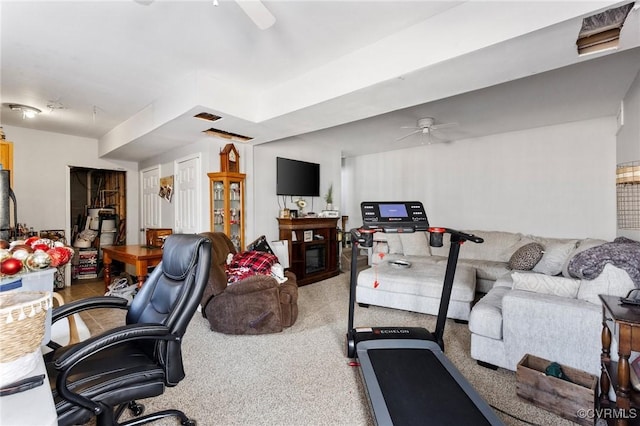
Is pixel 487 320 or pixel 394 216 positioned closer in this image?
pixel 487 320

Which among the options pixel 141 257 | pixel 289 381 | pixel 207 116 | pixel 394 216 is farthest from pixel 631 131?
pixel 141 257

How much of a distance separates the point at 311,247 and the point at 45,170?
4436 millimetres

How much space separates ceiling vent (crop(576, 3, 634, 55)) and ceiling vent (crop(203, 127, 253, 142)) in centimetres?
339

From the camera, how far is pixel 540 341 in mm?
1975

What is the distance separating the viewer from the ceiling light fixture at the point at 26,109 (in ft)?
11.4

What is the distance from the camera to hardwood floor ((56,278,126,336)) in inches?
122

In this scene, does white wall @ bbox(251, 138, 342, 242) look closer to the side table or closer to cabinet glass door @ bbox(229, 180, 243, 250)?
cabinet glass door @ bbox(229, 180, 243, 250)

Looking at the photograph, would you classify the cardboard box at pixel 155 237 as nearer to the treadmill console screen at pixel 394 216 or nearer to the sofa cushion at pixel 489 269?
the treadmill console screen at pixel 394 216

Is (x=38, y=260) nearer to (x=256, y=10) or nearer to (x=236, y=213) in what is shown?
(x=256, y=10)

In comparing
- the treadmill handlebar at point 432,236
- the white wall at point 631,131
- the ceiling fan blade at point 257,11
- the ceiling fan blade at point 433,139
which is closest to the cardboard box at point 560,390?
the treadmill handlebar at point 432,236

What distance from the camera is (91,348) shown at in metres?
1.16

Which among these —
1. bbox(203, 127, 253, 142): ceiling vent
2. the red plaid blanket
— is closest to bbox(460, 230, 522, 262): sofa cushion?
the red plaid blanket

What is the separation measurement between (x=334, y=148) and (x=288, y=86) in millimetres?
3047

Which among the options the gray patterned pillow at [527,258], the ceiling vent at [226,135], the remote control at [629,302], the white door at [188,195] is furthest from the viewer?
the white door at [188,195]
